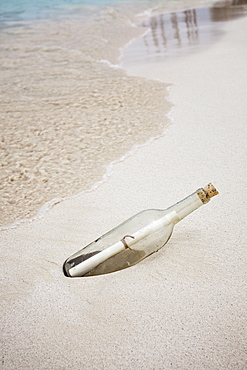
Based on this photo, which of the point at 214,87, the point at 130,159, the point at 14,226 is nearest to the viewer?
the point at 14,226

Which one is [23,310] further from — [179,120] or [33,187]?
[179,120]

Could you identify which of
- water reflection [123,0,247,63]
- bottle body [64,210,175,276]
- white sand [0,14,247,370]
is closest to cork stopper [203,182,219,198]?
bottle body [64,210,175,276]

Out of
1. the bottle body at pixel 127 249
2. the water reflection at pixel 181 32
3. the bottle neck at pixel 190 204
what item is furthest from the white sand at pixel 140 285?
the water reflection at pixel 181 32

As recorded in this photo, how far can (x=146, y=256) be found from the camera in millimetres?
1407

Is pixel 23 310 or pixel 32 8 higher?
pixel 32 8

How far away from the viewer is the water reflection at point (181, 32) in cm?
518

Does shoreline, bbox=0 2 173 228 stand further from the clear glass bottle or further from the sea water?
the clear glass bottle

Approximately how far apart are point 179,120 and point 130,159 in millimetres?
716

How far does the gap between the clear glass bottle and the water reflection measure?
390 centimetres

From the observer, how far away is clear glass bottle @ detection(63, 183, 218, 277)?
1301 mm

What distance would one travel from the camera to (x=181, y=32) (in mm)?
6469

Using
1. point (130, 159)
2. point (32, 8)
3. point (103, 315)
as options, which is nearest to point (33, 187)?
point (130, 159)

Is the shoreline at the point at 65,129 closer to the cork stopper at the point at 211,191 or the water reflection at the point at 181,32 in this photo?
the water reflection at the point at 181,32

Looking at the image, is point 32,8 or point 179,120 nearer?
point 179,120
